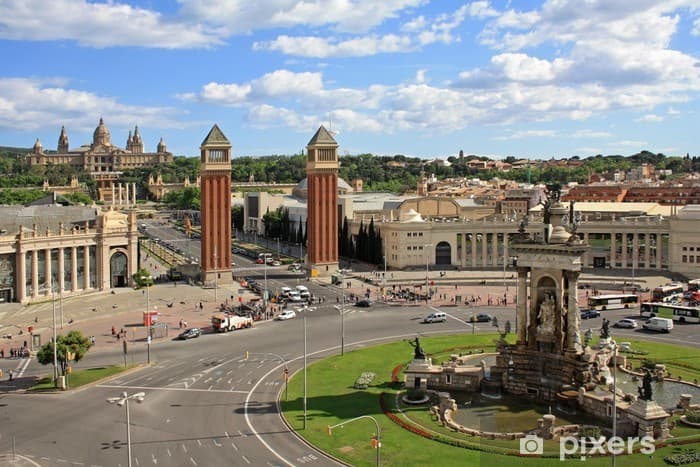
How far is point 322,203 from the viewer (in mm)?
120812

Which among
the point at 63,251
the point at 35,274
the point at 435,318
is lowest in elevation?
the point at 435,318

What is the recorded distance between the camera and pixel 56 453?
1634 inches

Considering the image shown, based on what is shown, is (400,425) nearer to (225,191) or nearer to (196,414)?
(196,414)

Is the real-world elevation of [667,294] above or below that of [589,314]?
above

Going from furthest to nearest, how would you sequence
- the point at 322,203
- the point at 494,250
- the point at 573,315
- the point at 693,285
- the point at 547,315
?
the point at 494,250 → the point at 322,203 → the point at 693,285 → the point at 547,315 → the point at 573,315

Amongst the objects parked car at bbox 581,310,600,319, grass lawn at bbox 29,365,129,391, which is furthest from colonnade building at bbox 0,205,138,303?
parked car at bbox 581,310,600,319

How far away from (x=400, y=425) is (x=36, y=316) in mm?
55676

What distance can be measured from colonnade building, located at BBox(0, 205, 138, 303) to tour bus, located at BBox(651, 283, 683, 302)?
239 feet

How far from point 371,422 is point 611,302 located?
54.6 metres

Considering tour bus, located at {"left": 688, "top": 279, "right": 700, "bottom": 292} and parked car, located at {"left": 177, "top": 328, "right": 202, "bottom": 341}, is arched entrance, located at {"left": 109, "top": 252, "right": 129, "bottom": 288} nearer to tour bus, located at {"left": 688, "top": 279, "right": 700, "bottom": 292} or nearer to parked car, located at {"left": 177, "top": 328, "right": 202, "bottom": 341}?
parked car, located at {"left": 177, "top": 328, "right": 202, "bottom": 341}

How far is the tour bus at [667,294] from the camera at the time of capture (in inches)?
3676

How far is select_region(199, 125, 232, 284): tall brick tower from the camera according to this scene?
366ft

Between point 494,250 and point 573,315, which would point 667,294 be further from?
point 573,315

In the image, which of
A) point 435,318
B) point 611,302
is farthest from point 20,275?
point 611,302
